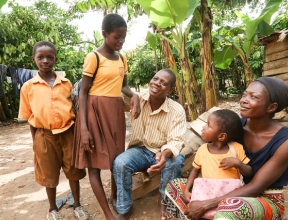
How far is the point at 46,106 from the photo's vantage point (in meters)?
2.10

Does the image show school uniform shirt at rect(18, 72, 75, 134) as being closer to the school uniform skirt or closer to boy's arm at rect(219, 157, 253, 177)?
the school uniform skirt

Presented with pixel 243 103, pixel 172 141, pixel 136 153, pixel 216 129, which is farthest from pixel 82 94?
pixel 243 103

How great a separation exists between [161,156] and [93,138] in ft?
1.84

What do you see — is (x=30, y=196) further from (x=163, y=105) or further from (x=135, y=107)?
(x=163, y=105)

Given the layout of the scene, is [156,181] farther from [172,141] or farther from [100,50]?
[100,50]

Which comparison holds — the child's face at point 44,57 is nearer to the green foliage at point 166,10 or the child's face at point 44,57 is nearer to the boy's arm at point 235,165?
the green foliage at point 166,10

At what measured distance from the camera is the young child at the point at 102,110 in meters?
1.98

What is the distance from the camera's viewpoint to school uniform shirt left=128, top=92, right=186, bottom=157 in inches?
86.1

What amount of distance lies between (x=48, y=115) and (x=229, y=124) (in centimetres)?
140

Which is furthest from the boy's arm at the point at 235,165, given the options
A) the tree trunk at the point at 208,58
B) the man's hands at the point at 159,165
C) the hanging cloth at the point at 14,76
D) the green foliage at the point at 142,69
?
the green foliage at the point at 142,69

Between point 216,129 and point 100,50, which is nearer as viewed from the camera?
point 216,129

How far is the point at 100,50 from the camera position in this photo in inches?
81.0

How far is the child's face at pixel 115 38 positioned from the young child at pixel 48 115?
1.74 ft

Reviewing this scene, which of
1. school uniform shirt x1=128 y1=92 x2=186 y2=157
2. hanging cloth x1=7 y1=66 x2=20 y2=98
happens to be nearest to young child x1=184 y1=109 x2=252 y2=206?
school uniform shirt x1=128 y1=92 x2=186 y2=157
